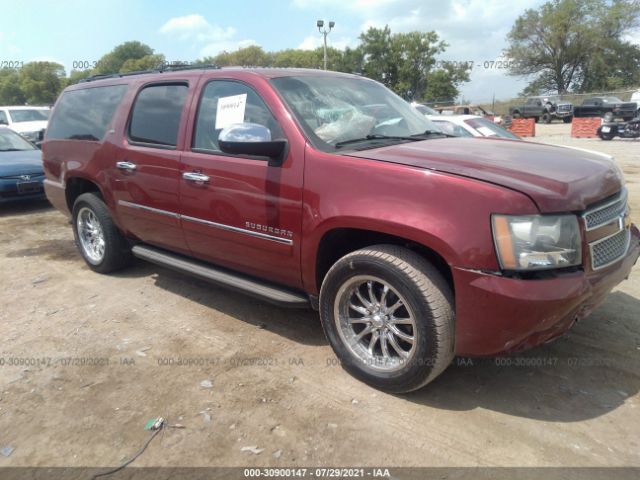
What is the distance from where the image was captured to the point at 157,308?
434 centimetres

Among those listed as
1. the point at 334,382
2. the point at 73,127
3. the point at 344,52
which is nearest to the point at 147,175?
the point at 73,127

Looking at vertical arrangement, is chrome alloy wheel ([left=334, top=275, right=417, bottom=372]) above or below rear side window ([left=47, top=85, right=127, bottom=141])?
below

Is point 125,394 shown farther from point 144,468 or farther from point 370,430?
point 370,430

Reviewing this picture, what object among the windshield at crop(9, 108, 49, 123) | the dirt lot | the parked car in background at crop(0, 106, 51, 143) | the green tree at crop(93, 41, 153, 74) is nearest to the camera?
the dirt lot

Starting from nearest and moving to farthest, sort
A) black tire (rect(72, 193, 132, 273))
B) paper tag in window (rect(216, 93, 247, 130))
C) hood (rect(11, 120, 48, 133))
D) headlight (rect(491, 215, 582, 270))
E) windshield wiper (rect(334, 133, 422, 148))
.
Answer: headlight (rect(491, 215, 582, 270)) → windshield wiper (rect(334, 133, 422, 148)) → paper tag in window (rect(216, 93, 247, 130)) → black tire (rect(72, 193, 132, 273)) → hood (rect(11, 120, 48, 133))

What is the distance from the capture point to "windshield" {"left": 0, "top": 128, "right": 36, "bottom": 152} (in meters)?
9.30

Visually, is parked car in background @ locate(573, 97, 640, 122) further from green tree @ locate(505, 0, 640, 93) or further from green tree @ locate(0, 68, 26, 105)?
green tree @ locate(0, 68, 26, 105)

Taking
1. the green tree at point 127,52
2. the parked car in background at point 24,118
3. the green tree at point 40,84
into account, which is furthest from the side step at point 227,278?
the green tree at point 127,52

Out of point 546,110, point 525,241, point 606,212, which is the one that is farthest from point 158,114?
point 546,110

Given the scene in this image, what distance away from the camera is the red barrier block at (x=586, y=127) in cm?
2217

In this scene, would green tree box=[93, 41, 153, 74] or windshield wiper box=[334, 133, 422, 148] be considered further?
green tree box=[93, 41, 153, 74]

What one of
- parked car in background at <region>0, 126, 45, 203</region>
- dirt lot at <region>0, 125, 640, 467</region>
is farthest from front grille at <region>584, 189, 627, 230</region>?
parked car in background at <region>0, 126, 45, 203</region>

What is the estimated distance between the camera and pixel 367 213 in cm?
277

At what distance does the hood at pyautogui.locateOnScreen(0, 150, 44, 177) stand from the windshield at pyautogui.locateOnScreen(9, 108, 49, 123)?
7581 mm
